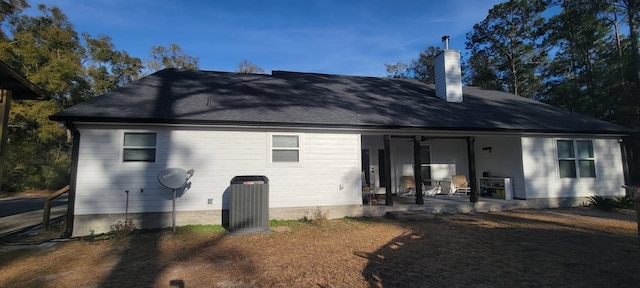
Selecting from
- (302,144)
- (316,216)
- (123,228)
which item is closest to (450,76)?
(302,144)

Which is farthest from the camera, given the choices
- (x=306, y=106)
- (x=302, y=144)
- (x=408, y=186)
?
(x=408, y=186)

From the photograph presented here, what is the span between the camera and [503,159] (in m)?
11.4

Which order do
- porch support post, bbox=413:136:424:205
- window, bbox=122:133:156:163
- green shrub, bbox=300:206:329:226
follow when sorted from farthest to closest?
porch support post, bbox=413:136:424:205 → green shrub, bbox=300:206:329:226 → window, bbox=122:133:156:163

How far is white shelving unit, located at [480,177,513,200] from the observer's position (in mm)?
10766

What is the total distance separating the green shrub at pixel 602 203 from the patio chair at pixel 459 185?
12.3 feet

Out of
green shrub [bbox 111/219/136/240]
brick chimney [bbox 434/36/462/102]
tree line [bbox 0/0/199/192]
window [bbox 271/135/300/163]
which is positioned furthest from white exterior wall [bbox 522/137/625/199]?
tree line [bbox 0/0/199/192]

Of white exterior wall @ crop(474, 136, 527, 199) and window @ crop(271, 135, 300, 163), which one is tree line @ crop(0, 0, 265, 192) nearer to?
window @ crop(271, 135, 300, 163)

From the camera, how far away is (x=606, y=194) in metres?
11.0

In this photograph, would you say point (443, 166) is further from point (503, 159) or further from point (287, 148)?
point (287, 148)

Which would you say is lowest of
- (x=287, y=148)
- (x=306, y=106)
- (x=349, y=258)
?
(x=349, y=258)

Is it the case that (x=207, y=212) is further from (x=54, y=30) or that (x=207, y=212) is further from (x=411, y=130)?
(x=54, y=30)

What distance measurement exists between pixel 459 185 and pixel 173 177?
10.2 meters

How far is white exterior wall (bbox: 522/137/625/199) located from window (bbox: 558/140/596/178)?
17 cm

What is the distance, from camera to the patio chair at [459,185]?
1227 centimetres
